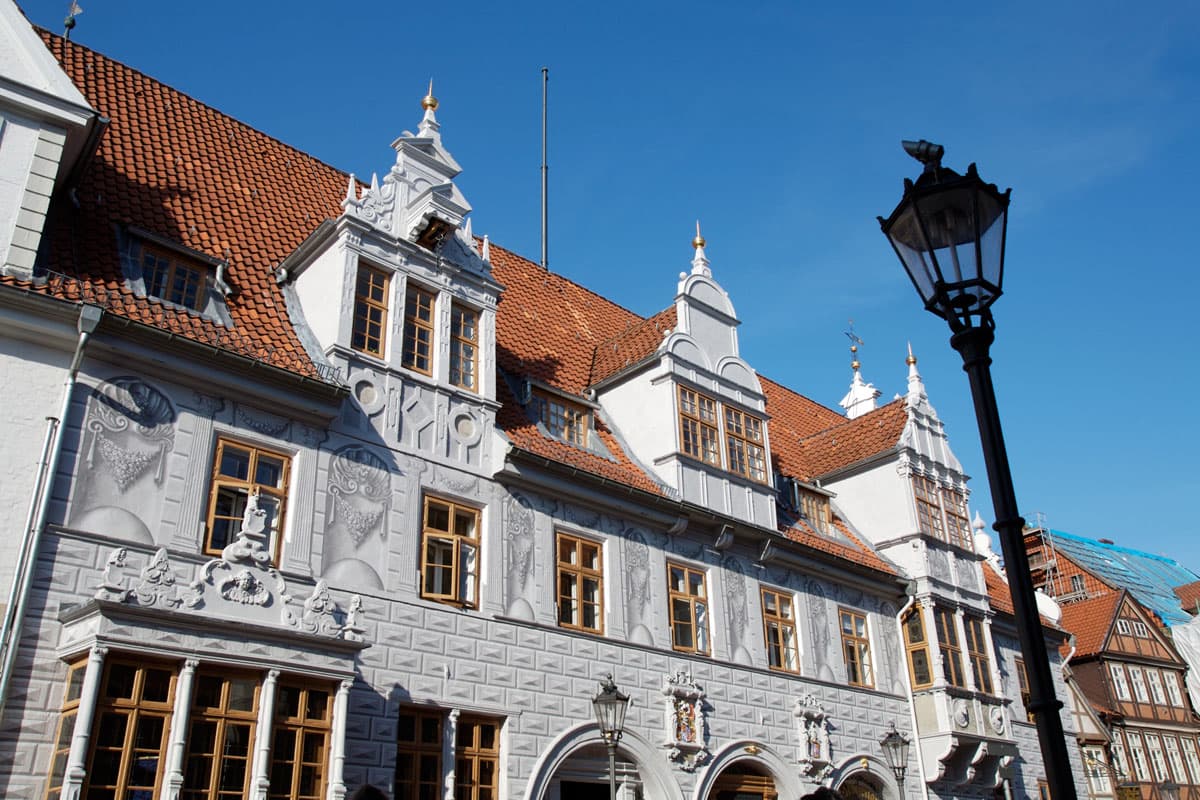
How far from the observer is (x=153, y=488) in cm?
1255

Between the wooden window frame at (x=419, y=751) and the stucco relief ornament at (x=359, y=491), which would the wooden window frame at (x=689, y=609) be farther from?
the stucco relief ornament at (x=359, y=491)

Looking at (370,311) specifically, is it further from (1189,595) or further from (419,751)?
(1189,595)

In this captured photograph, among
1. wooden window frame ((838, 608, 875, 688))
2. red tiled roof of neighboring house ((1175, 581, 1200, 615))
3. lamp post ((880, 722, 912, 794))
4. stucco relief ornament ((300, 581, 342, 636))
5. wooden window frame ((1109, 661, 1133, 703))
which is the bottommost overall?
lamp post ((880, 722, 912, 794))

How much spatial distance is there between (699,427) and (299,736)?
10.5 meters

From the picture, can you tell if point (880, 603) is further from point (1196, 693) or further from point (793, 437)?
point (1196, 693)

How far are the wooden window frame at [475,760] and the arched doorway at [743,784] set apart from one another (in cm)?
485

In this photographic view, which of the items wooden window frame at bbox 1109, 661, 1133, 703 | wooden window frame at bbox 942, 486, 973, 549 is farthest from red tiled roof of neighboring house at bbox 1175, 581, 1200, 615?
wooden window frame at bbox 942, 486, 973, 549

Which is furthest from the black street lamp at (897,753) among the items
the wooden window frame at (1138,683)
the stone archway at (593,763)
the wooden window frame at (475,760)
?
the wooden window frame at (1138,683)

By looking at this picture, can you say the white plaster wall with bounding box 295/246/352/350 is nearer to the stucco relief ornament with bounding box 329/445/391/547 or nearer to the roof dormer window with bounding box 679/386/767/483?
the stucco relief ornament with bounding box 329/445/391/547

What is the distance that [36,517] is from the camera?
11398 millimetres

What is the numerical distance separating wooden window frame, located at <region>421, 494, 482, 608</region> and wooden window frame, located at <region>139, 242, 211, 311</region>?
4.23 metres

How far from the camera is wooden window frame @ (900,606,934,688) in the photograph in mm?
23219

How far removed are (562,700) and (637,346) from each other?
Result: 310 inches

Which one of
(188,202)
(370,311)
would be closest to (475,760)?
(370,311)
